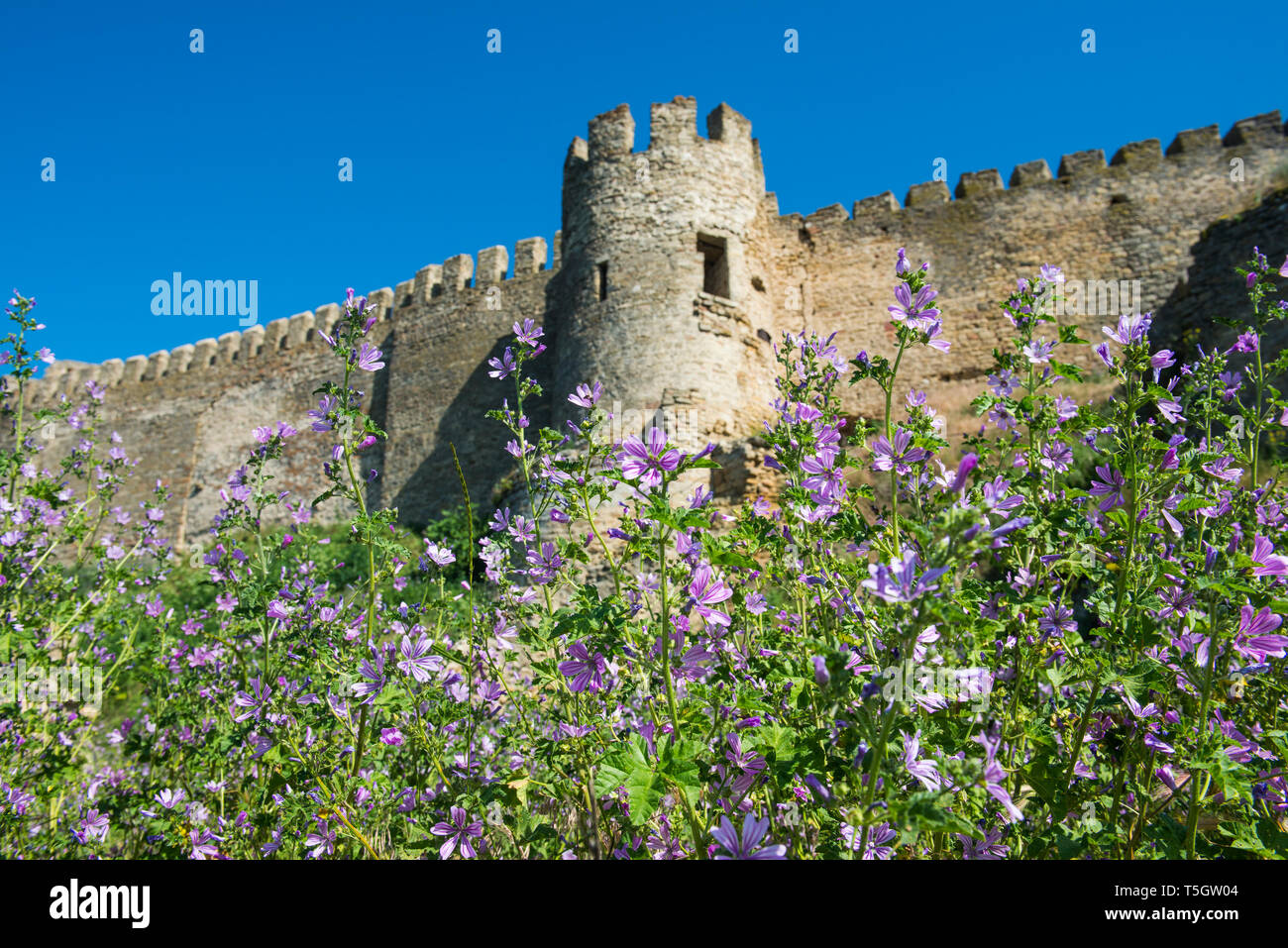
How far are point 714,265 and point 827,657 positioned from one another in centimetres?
1161

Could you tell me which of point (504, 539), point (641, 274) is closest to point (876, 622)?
point (504, 539)

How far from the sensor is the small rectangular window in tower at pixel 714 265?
11.6 meters

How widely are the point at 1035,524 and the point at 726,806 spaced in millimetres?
933

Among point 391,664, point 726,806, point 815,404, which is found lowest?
point 726,806

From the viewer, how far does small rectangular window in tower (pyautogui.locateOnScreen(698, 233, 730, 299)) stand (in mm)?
11570

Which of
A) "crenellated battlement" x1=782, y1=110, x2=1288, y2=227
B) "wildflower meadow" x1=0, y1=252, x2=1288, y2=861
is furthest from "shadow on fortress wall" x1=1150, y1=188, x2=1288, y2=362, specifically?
"wildflower meadow" x1=0, y1=252, x2=1288, y2=861

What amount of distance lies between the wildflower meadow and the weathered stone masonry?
286 inches

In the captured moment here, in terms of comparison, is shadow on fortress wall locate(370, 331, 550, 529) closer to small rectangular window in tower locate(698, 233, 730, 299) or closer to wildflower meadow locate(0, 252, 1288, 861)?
small rectangular window in tower locate(698, 233, 730, 299)

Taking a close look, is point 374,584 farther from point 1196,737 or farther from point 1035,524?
point 1196,737

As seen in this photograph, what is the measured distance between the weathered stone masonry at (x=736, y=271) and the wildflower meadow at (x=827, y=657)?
727cm

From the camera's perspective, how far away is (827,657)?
113cm

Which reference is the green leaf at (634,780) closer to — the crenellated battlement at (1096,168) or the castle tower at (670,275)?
the castle tower at (670,275)

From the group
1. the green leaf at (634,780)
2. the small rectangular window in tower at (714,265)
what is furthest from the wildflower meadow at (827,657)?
the small rectangular window in tower at (714,265)

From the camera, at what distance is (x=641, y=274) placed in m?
11.2
